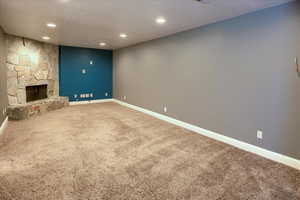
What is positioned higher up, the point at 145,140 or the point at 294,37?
the point at 294,37

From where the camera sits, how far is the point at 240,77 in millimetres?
3160

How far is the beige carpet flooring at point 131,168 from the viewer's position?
1979 millimetres

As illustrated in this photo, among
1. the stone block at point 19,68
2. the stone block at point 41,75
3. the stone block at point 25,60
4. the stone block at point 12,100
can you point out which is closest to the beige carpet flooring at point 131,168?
the stone block at point 12,100

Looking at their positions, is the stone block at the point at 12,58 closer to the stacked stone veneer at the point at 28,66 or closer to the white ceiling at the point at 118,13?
the stacked stone veneer at the point at 28,66

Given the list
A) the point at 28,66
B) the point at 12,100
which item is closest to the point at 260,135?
the point at 12,100

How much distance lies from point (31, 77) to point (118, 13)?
4.27 meters

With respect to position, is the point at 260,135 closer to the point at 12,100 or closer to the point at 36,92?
the point at 12,100

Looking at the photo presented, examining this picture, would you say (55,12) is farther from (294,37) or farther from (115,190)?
(294,37)

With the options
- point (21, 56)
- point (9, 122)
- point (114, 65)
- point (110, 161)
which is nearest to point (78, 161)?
point (110, 161)

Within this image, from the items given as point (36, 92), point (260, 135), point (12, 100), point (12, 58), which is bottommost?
point (260, 135)

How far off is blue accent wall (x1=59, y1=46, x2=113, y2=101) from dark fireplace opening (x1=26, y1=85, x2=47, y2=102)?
599 millimetres

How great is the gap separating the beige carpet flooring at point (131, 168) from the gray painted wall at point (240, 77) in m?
0.46

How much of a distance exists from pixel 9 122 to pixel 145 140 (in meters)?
3.60

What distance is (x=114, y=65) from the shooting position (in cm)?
774
